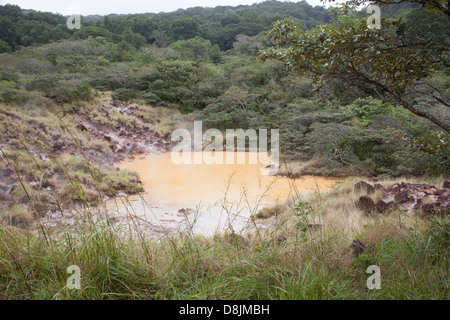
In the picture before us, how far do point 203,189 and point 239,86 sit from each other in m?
10.3

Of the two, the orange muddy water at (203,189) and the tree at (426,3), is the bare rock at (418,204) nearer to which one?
the orange muddy water at (203,189)

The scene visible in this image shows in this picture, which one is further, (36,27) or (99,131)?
(36,27)

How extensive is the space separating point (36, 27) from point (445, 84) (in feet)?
87.9

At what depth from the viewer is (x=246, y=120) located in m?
13.1

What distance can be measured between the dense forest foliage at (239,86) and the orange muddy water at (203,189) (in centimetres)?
138

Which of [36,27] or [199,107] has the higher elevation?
[36,27]

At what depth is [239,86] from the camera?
15.7 m

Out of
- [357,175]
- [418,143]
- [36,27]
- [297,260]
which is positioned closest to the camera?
[297,260]

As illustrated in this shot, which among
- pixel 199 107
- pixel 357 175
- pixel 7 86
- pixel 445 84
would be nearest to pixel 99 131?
pixel 7 86

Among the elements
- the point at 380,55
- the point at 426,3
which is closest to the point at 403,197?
the point at 380,55

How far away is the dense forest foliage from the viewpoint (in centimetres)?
789

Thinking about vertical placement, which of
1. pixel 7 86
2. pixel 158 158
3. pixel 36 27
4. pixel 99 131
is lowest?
pixel 158 158

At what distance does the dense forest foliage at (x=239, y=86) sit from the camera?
7.89m
